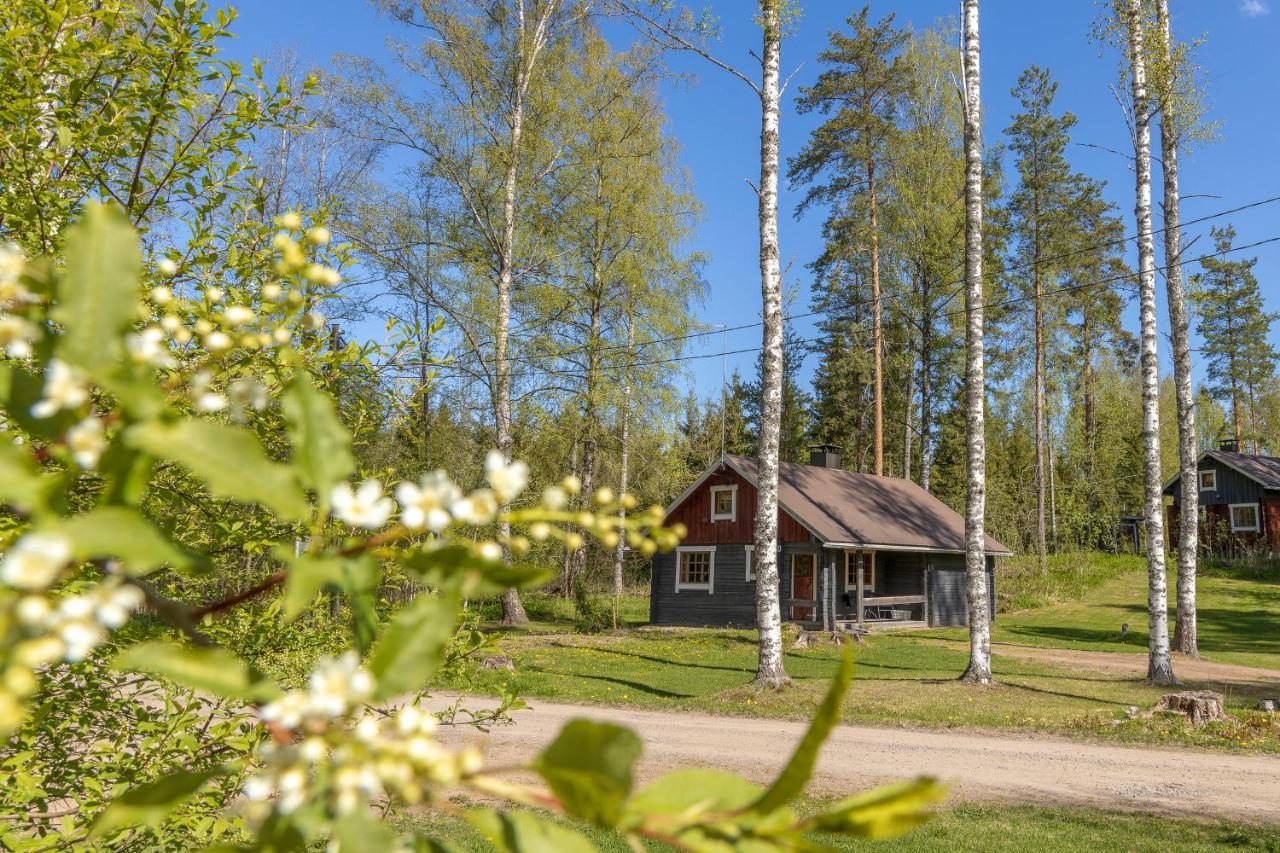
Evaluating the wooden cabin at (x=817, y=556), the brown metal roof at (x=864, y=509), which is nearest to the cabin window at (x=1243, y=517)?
the brown metal roof at (x=864, y=509)

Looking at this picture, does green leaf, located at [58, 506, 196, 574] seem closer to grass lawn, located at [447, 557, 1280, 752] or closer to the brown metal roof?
grass lawn, located at [447, 557, 1280, 752]

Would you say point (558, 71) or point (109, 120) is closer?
point (109, 120)

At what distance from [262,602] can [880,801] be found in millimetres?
2777

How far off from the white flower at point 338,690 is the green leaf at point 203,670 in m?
0.04

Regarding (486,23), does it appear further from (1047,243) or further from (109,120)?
(1047,243)

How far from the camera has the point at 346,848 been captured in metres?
0.45

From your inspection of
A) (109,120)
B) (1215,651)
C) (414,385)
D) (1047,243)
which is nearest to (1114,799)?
(414,385)

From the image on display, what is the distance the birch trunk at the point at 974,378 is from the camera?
1328 centimetres

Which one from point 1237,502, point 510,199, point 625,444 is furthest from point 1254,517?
point 510,199

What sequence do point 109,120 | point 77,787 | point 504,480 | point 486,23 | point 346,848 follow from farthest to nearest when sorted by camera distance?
1. point 486,23
2. point 109,120
3. point 77,787
4. point 504,480
5. point 346,848

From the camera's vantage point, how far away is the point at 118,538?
1.45ft

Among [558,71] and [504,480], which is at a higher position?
[558,71]

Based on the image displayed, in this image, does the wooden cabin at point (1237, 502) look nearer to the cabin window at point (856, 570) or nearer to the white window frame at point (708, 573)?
the cabin window at point (856, 570)

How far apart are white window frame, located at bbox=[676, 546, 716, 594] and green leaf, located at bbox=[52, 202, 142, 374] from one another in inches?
935
